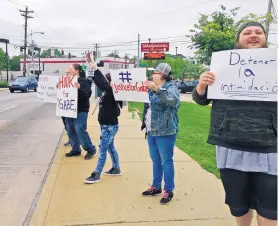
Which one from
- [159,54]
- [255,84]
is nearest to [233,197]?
[255,84]

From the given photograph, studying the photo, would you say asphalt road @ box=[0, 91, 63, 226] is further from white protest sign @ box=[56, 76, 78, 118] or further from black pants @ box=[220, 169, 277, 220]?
black pants @ box=[220, 169, 277, 220]

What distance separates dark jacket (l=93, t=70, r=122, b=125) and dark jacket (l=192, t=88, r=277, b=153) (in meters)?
2.63

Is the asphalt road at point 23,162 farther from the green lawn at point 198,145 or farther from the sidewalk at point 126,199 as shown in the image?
the green lawn at point 198,145

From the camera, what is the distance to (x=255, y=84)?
2428 millimetres

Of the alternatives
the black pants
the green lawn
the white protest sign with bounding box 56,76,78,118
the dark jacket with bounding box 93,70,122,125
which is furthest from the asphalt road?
A: the green lawn

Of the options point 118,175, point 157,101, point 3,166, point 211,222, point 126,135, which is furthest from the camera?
point 126,135

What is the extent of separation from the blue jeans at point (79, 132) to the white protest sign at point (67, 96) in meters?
0.17

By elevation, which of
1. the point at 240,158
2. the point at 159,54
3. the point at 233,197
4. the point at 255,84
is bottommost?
the point at 233,197

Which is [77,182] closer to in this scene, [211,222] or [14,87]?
[211,222]

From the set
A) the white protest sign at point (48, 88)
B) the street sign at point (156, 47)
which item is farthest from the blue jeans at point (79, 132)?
the street sign at point (156, 47)

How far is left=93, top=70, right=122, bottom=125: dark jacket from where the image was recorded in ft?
16.1

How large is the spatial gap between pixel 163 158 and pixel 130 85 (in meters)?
1.21

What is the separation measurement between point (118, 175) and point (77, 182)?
0.67 m

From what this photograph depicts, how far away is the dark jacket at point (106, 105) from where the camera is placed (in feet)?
16.1
